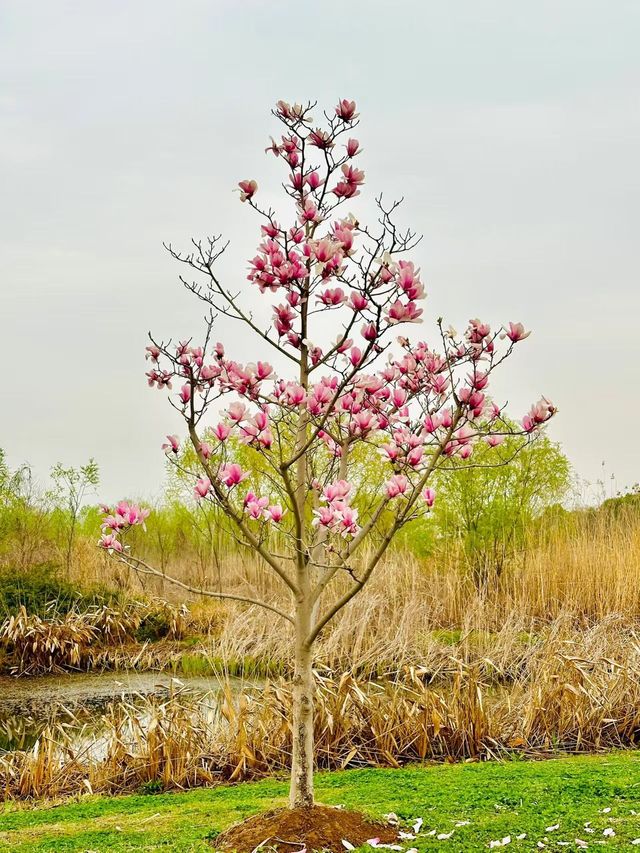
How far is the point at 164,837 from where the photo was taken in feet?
12.2

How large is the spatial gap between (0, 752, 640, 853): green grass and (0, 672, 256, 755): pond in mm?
2448

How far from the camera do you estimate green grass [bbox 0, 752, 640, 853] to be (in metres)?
3.38

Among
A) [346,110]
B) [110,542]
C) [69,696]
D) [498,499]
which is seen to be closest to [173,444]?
[110,542]

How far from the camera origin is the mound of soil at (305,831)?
3164mm

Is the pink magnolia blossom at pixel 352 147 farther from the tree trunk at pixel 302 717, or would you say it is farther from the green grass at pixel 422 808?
the green grass at pixel 422 808

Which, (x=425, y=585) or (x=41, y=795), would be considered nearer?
(x=41, y=795)

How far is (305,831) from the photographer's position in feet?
10.6

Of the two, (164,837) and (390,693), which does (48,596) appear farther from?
(164,837)

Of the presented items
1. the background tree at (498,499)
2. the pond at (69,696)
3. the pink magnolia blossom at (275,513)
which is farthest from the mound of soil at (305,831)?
the background tree at (498,499)

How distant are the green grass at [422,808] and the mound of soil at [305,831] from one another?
0.13m

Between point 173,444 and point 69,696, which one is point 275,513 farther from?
point 69,696

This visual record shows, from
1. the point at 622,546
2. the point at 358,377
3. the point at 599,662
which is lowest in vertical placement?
the point at 599,662

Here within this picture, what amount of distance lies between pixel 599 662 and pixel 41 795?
3930mm

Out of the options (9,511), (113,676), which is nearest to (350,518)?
(113,676)
